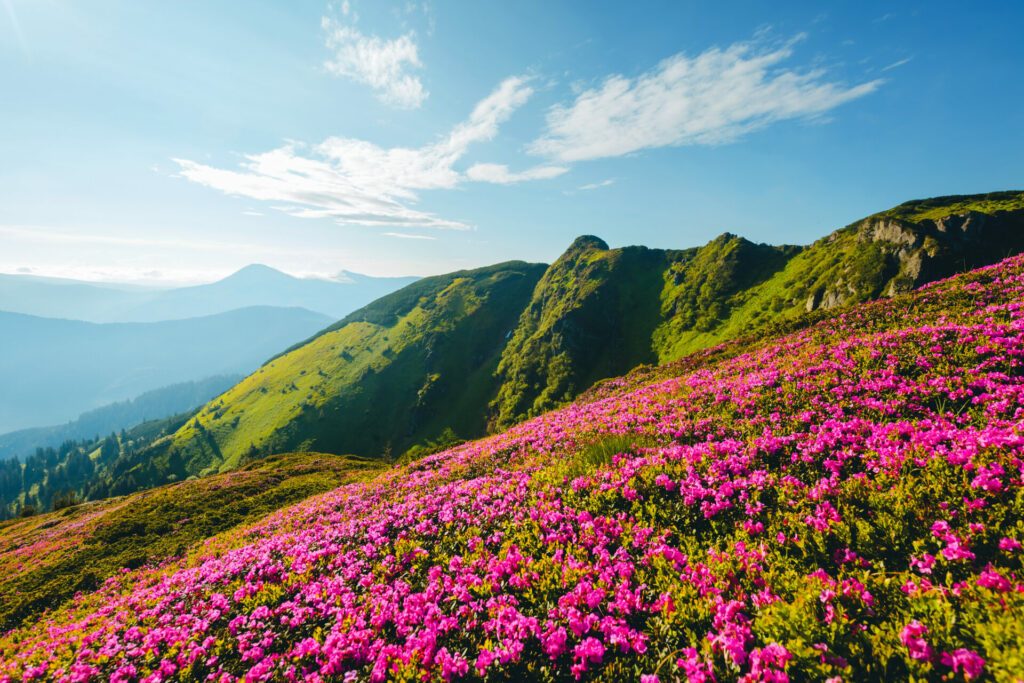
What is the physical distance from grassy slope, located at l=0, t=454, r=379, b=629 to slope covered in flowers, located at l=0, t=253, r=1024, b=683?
18.2 feet

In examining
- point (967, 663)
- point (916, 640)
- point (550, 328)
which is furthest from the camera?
point (550, 328)

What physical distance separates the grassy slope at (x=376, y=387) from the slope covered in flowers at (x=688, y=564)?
346 ft

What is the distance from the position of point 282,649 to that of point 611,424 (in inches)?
499

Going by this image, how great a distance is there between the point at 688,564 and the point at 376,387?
478 feet

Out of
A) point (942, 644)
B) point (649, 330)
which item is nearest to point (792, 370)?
point (942, 644)

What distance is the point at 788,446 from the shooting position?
1050cm

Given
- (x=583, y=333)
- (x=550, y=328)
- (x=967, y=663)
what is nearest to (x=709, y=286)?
(x=583, y=333)

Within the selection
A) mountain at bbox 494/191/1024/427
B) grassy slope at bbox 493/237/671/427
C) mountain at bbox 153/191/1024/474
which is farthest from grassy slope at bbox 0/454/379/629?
grassy slope at bbox 493/237/671/427

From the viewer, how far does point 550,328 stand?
12425 cm

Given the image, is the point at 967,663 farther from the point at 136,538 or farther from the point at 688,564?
the point at 136,538

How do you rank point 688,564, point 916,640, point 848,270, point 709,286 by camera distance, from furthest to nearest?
point 709,286, point 848,270, point 688,564, point 916,640

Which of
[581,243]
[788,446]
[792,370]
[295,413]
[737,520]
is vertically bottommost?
[295,413]

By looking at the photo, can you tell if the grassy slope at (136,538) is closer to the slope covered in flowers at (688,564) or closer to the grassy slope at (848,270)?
the slope covered in flowers at (688,564)

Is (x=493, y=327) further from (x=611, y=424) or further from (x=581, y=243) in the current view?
(x=611, y=424)
